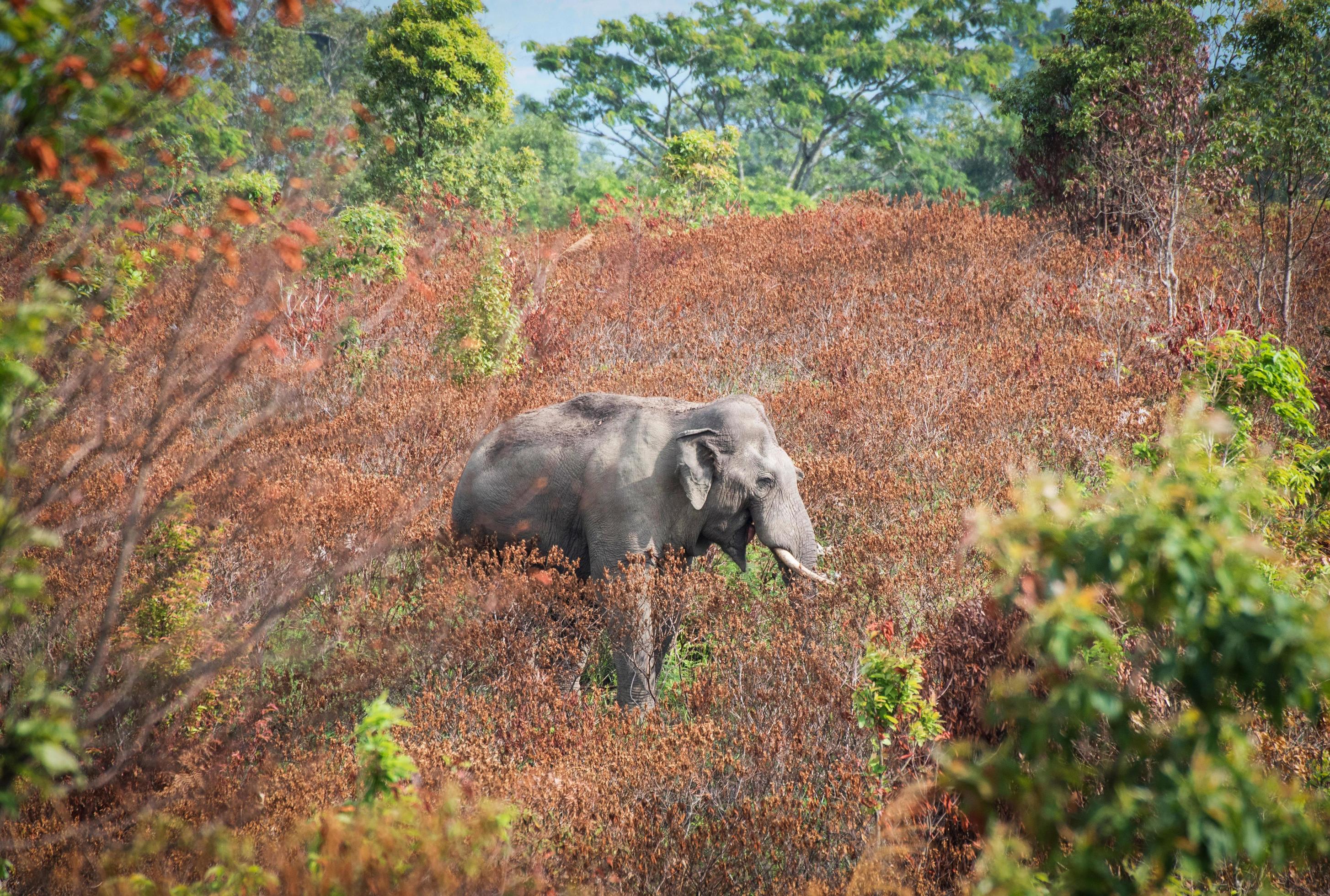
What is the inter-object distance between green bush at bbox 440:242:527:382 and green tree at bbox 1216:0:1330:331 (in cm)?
800

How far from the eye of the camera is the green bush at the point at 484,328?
8617mm

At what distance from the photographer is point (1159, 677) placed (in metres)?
1.44

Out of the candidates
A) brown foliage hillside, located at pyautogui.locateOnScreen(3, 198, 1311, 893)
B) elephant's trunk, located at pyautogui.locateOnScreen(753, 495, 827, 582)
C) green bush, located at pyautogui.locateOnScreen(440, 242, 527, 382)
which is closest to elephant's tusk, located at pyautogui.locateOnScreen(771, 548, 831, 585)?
elephant's trunk, located at pyautogui.locateOnScreen(753, 495, 827, 582)

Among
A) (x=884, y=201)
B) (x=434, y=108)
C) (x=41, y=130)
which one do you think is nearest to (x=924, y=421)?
(x=41, y=130)

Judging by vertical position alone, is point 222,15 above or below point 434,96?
below

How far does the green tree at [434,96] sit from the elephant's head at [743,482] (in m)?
11.6

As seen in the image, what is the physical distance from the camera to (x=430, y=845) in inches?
80.2

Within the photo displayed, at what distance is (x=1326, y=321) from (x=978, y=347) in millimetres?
4155

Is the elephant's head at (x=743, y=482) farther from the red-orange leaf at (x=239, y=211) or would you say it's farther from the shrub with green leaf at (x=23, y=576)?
the shrub with green leaf at (x=23, y=576)

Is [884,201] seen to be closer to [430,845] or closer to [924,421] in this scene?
[924,421]

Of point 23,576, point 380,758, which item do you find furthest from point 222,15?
point 380,758

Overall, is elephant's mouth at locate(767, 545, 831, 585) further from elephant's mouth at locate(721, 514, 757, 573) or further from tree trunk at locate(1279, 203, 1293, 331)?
tree trunk at locate(1279, 203, 1293, 331)

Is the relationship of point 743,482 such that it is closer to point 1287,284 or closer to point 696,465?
point 696,465

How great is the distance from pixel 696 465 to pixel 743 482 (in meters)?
0.30
